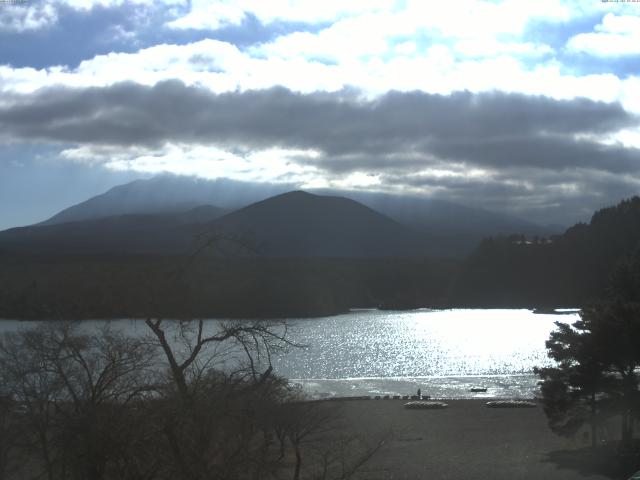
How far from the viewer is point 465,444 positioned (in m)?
24.8

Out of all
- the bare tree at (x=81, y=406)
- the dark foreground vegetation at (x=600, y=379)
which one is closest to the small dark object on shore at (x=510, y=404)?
the dark foreground vegetation at (x=600, y=379)

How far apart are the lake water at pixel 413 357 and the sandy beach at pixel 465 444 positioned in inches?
192

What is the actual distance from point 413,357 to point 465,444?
114 ft

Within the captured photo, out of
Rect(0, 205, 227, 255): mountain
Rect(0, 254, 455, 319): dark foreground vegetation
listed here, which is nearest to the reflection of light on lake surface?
Rect(0, 254, 455, 319): dark foreground vegetation

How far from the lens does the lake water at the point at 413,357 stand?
1665 inches

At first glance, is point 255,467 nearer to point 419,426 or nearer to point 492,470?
point 492,470

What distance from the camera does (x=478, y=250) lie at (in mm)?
134375

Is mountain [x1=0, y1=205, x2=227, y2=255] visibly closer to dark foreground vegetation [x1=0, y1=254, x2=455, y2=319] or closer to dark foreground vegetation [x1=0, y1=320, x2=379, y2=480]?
dark foreground vegetation [x1=0, y1=254, x2=455, y2=319]

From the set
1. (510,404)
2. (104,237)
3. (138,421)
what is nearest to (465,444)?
(510,404)

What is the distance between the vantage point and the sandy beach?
19.2 meters

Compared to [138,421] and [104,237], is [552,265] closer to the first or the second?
[104,237]

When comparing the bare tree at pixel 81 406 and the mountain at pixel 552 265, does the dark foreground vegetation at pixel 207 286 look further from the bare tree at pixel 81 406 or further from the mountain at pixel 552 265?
the mountain at pixel 552 265

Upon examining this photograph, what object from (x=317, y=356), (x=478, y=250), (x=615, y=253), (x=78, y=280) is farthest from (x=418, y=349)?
(x=478, y=250)

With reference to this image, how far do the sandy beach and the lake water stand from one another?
192 inches
